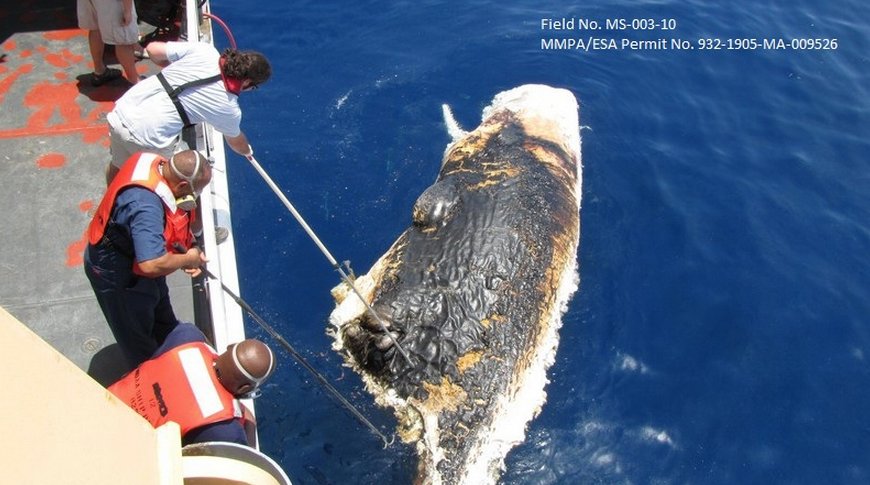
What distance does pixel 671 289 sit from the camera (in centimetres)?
929

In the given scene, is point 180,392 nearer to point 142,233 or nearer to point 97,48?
point 142,233

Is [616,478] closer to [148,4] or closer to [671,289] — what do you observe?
[671,289]

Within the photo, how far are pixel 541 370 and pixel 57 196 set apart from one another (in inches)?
225

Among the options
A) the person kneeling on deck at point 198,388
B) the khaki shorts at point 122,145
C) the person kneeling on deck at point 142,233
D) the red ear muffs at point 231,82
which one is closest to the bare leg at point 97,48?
the khaki shorts at point 122,145

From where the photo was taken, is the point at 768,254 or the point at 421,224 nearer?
the point at 421,224

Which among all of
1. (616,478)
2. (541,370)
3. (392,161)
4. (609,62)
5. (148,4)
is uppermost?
(148,4)

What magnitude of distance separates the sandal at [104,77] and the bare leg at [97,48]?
0.05m

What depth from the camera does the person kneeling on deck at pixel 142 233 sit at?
484cm

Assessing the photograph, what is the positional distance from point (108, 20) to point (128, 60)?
0.50 meters

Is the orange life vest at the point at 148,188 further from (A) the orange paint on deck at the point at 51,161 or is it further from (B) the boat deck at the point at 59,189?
(A) the orange paint on deck at the point at 51,161

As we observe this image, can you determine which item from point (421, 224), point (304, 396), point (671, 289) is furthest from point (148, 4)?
point (671, 289)

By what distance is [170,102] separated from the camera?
5879 mm

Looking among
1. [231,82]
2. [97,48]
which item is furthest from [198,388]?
[97,48]

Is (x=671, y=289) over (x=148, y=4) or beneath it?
beneath
